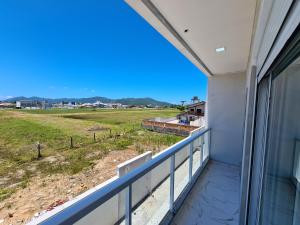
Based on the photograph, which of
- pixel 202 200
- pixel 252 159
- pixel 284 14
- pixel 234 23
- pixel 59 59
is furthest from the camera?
pixel 59 59

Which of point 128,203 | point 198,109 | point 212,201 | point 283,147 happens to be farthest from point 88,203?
point 198,109

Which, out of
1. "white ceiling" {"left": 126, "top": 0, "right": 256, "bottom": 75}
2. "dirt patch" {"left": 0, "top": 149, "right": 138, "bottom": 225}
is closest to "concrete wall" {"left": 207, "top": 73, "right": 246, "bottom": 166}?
"white ceiling" {"left": 126, "top": 0, "right": 256, "bottom": 75}

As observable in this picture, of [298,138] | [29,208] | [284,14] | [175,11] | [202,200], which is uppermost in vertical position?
[175,11]

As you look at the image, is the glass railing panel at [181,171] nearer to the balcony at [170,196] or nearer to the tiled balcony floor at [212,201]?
the balcony at [170,196]

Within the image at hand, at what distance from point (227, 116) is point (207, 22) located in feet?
8.08

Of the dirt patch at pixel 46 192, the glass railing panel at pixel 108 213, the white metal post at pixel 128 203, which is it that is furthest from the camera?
the dirt patch at pixel 46 192

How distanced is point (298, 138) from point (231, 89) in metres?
3.26

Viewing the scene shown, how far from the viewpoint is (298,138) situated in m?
0.49

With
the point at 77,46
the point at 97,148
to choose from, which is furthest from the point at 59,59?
the point at 97,148

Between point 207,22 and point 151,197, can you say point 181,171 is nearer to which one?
point 151,197

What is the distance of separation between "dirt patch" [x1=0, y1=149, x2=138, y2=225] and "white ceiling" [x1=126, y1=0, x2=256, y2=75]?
14.9ft

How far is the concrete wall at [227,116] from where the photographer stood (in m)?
3.29

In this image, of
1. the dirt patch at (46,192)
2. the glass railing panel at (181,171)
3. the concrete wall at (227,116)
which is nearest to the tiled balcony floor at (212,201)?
the glass railing panel at (181,171)

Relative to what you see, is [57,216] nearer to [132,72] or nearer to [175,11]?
[175,11]
